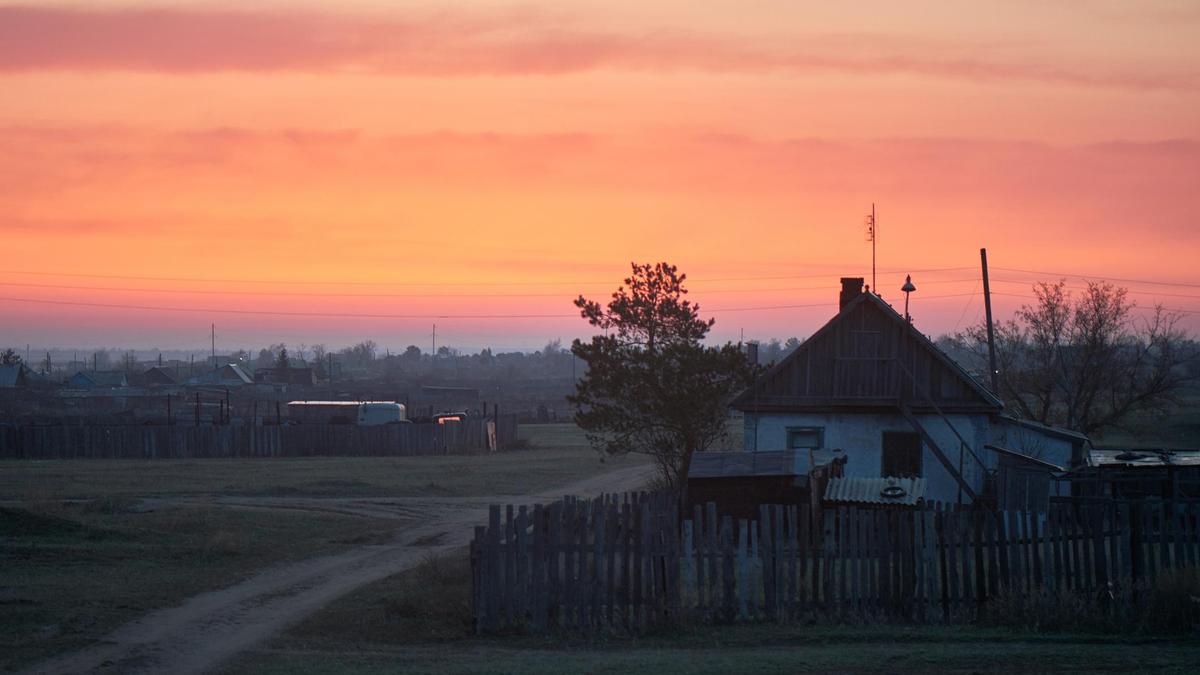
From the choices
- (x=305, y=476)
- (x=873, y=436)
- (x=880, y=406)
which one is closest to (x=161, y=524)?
(x=873, y=436)

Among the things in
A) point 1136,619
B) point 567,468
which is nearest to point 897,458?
point 1136,619

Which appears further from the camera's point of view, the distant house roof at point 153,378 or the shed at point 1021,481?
the distant house roof at point 153,378

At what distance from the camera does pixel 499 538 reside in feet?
54.5

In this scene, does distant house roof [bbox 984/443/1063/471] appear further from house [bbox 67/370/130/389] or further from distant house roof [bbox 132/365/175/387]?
distant house roof [bbox 132/365/175/387]

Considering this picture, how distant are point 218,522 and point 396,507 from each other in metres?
8.85

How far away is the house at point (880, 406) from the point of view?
33.4m

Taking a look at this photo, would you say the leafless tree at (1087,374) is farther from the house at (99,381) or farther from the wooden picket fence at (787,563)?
the house at (99,381)

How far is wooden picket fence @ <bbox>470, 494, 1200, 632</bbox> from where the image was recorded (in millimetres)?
16562

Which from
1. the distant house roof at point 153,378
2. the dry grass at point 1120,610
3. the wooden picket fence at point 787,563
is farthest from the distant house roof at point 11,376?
the dry grass at point 1120,610

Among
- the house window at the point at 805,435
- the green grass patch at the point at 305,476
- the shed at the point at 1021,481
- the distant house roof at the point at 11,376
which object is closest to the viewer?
the shed at the point at 1021,481

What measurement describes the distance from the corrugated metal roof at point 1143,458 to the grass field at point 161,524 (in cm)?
1907

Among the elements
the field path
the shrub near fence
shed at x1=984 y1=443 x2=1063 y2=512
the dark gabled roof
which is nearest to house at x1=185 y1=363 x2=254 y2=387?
the shrub near fence

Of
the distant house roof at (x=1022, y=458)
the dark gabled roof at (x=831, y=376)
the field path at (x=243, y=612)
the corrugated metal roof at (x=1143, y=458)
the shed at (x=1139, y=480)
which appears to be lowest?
the field path at (x=243, y=612)

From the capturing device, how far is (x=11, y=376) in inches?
4909
